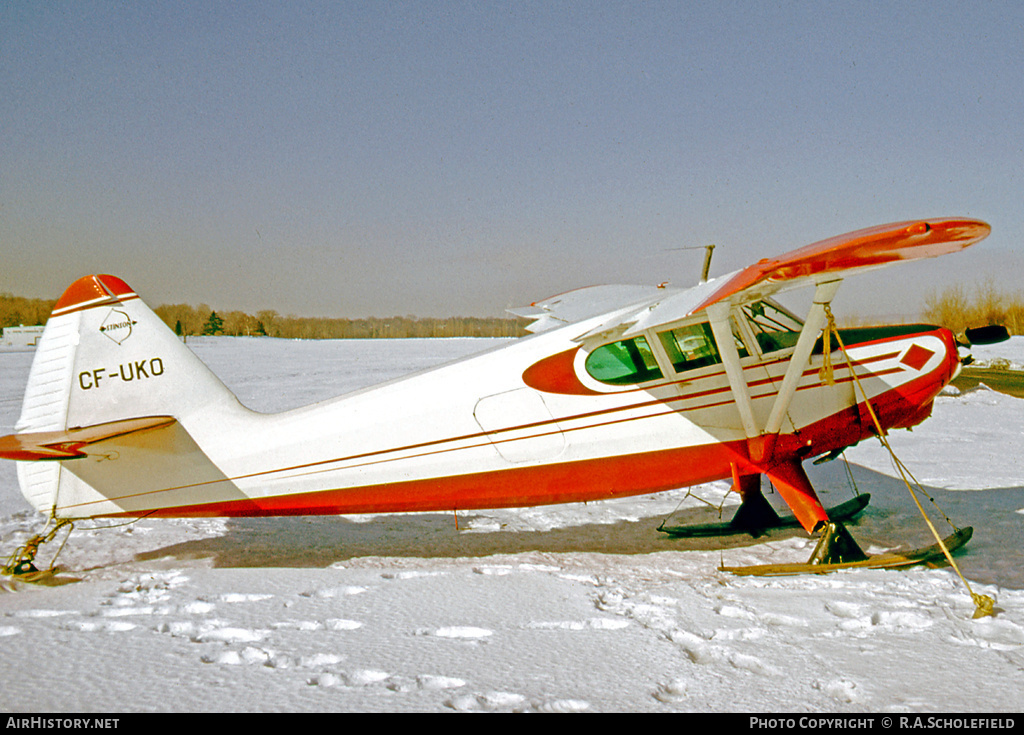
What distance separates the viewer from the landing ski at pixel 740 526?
18.9 ft

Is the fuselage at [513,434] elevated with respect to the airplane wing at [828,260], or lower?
lower

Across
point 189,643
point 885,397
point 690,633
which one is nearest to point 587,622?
point 690,633

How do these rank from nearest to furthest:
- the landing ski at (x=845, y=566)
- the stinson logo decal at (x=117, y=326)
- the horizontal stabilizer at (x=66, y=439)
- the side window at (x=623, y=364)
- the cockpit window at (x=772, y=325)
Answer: the horizontal stabilizer at (x=66, y=439)
the landing ski at (x=845, y=566)
the stinson logo decal at (x=117, y=326)
the side window at (x=623, y=364)
the cockpit window at (x=772, y=325)

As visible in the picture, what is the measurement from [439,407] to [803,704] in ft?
9.83

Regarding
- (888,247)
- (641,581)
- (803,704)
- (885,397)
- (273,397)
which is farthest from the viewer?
(273,397)

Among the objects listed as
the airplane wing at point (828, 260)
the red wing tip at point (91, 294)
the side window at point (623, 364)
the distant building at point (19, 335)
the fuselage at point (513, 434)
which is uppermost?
the distant building at point (19, 335)

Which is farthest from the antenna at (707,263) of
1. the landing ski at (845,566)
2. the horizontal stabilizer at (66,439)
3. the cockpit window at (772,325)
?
the horizontal stabilizer at (66,439)

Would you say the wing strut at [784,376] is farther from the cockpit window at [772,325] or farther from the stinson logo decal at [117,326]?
Result: the stinson logo decal at [117,326]

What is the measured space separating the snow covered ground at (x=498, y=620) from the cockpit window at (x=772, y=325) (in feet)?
5.77

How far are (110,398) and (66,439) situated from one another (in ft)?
1.77

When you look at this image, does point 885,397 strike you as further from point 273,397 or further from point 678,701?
point 273,397

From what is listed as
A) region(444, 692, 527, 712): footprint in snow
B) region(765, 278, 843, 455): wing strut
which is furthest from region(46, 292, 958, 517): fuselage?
region(444, 692, 527, 712): footprint in snow

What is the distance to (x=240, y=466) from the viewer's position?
4.72m

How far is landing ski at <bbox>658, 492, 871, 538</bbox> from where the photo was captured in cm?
577
